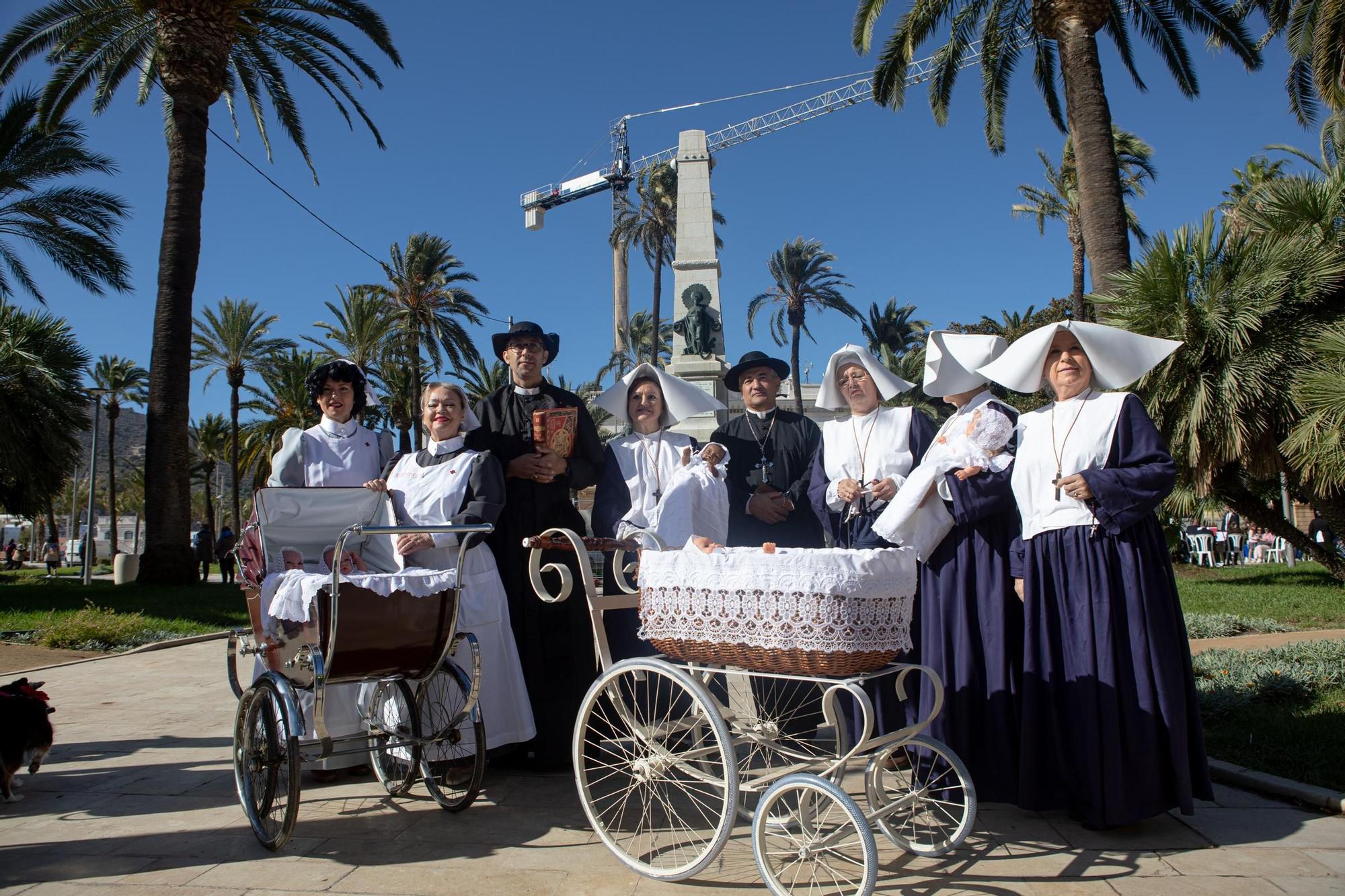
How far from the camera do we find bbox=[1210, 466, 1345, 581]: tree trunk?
13.0 meters

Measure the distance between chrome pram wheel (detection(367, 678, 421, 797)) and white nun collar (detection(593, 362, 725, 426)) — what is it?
1844mm

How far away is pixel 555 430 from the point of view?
5.20 meters

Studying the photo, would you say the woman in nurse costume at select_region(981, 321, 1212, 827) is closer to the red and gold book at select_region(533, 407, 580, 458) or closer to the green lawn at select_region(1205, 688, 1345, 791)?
the green lawn at select_region(1205, 688, 1345, 791)

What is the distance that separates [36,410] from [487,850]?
17160 millimetres

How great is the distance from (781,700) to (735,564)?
2404 mm

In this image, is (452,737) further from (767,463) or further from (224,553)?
(224,553)

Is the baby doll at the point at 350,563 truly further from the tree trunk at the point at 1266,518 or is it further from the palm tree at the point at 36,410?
the palm tree at the point at 36,410

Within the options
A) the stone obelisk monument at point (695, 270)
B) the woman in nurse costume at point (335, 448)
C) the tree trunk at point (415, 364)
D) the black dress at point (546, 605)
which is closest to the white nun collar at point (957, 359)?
the black dress at point (546, 605)

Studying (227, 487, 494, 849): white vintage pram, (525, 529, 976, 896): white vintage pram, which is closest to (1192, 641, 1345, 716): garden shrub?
(525, 529, 976, 896): white vintage pram

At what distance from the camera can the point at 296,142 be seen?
16719mm

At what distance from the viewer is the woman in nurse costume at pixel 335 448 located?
5.00 metres

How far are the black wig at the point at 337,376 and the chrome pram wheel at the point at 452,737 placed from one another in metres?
1.82

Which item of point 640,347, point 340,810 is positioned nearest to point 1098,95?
point 340,810

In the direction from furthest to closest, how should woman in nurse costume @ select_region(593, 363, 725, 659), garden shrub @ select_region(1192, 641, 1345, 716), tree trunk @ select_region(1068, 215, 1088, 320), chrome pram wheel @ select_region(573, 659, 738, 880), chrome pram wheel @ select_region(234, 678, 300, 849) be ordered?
tree trunk @ select_region(1068, 215, 1088, 320)
garden shrub @ select_region(1192, 641, 1345, 716)
woman in nurse costume @ select_region(593, 363, 725, 659)
chrome pram wheel @ select_region(234, 678, 300, 849)
chrome pram wheel @ select_region(573, 659, 738, 880)
